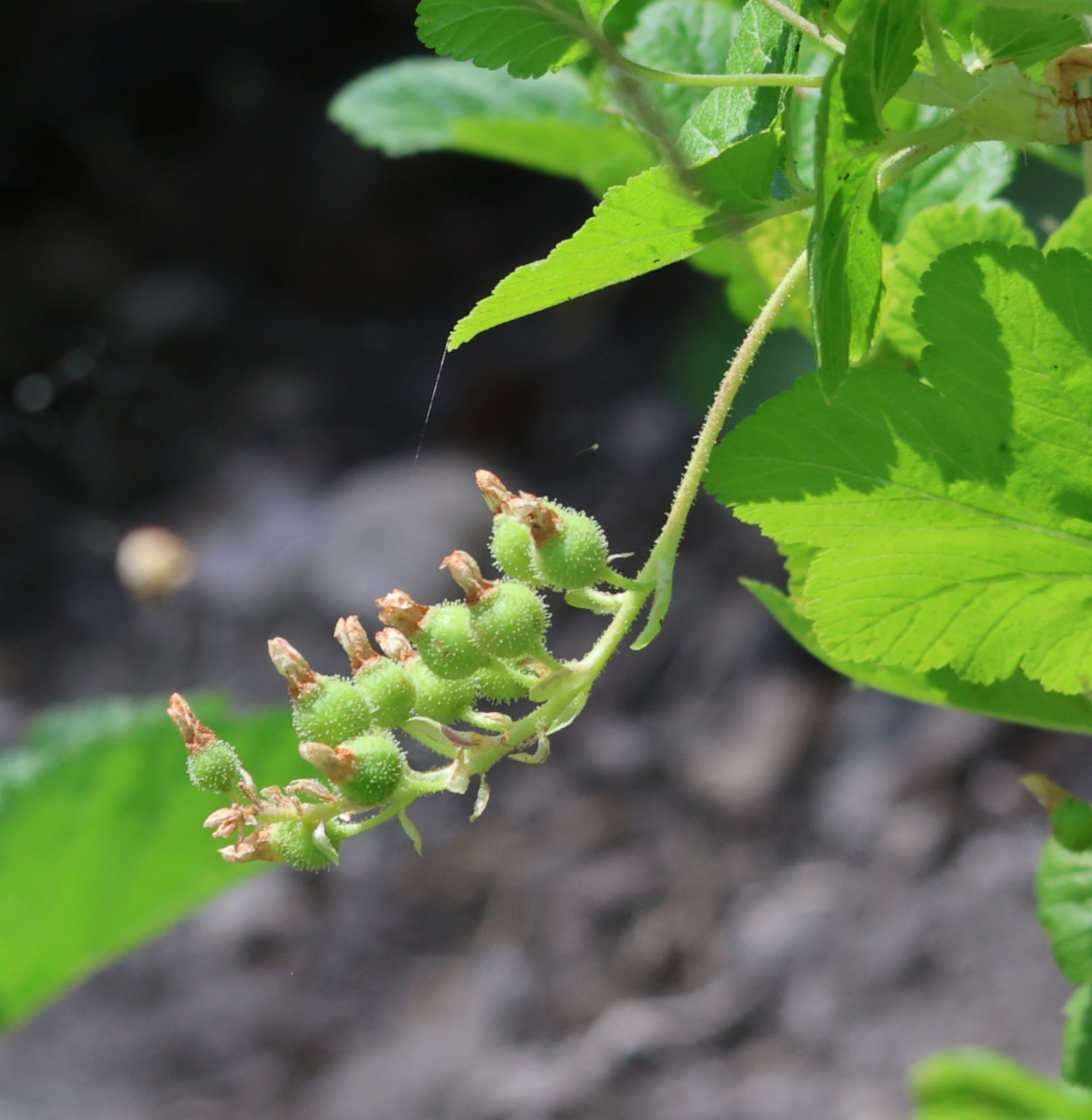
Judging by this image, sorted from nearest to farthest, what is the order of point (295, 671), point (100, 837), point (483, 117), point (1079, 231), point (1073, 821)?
point (295, 671)
point (1079, 231)
point (1073, 821)
point (100, 837)
point (483, 117)

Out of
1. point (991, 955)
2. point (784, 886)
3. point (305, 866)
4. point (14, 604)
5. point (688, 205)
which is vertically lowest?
point (991, 955)

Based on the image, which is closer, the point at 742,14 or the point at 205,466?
the point at 742,14

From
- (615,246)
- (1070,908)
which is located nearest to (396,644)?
(615,246)

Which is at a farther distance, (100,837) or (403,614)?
(100,837)

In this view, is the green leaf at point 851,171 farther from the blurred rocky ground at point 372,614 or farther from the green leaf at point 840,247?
the blurred rocky ground at point 372,614

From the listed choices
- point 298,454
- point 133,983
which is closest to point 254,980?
point 133,983

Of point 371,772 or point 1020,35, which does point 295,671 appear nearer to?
point 371,772

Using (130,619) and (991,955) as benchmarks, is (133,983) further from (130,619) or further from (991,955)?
(991,955)

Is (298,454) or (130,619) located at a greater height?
(298,454)
